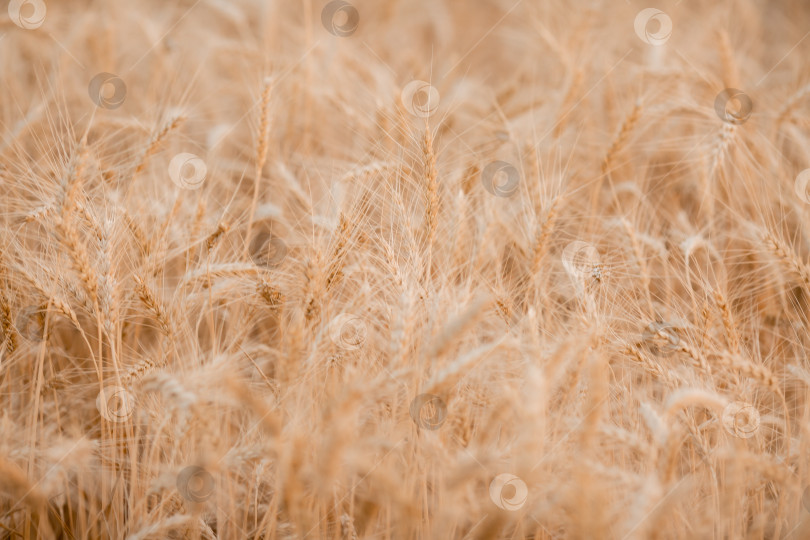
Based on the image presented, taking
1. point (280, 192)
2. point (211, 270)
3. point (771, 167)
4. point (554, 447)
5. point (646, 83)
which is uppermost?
point (646, 83)

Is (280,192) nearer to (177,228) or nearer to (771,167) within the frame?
(177,228)

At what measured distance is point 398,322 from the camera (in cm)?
131

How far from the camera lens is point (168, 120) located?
188 cm

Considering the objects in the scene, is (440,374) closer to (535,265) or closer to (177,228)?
(535,265)

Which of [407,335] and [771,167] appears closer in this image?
[407,335]

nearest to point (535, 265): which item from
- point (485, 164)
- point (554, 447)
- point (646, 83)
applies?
point (554, 447)

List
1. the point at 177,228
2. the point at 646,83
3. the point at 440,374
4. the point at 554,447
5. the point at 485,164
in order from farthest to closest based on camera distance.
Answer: the point at 646,83 < the point at 485,164 < the point at 177,228 < the point at 554,447 < the point at 440,374

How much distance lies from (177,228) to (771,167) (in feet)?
7.90

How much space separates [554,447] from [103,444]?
1.24m

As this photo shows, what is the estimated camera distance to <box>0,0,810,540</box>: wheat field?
4.05 ft

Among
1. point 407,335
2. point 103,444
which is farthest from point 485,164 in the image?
point 103,444

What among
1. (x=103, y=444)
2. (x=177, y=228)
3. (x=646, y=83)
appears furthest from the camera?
(x=646, y=83)

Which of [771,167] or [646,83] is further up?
[646,83]

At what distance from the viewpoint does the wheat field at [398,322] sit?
123 centimetres
